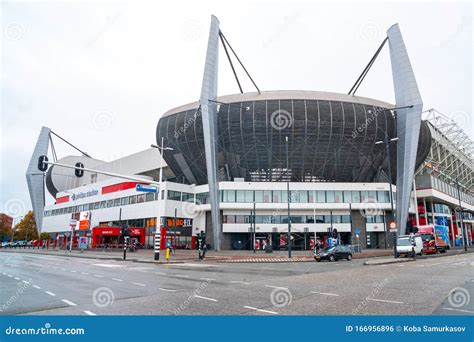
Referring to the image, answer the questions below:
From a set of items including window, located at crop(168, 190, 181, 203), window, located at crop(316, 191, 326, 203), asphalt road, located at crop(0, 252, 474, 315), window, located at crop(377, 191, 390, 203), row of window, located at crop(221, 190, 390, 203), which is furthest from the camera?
window, located at crop(168, 190, 181, 203)

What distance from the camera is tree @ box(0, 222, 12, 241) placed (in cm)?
11385

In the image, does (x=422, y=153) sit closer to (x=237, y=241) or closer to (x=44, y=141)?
(x=237, y=241)

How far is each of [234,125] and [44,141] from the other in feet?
233

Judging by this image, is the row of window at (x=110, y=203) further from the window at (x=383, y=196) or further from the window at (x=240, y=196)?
the window at (x=383, y=196)

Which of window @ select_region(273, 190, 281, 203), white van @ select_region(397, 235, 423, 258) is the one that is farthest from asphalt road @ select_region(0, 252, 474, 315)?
window @ select_region(273, 190, 281, 203)

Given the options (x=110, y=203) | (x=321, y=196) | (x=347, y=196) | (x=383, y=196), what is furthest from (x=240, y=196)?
(x=110, y=203)

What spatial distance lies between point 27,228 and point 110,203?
62719mm

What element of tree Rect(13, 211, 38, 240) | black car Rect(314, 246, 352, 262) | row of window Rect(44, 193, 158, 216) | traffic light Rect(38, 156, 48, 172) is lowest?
black car Rect(314, 246, 352, 262)

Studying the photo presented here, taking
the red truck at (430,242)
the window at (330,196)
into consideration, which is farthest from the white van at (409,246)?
the window at (330,196)

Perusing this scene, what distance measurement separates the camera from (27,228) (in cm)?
11338

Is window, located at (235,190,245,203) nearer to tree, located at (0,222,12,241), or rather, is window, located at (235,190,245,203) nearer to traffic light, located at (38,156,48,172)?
traffic light, located at (38,156,48,172)

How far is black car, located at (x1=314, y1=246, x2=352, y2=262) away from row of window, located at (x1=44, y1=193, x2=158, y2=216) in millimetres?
36157

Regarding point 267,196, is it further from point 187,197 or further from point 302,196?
point 187,197

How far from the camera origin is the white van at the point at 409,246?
32.3 metres
